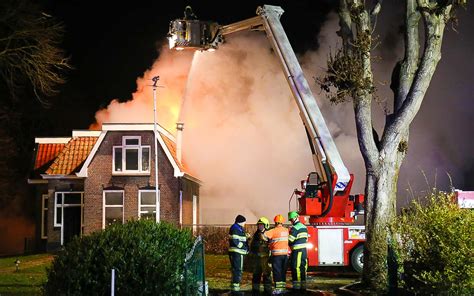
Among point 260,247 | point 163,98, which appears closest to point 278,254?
point 260,247

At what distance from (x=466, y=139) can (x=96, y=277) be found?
24.0 m

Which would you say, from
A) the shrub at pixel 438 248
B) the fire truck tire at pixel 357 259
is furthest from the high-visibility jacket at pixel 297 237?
the fire truck tire at pixel 357 259

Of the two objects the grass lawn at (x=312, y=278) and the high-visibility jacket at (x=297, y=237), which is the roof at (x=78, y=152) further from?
the high-visibility jacket at (x=297, y=237)

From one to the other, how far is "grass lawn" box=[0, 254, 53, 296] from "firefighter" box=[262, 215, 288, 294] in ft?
14.6

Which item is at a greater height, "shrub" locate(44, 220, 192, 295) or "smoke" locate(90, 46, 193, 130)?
"smoke" locate(90, 46, 193, 130)

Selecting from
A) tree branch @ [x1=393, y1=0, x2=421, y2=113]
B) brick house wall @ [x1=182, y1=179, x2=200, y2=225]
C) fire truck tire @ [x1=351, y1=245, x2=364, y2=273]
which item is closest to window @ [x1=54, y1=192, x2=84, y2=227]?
brick house wall @ [x1=182, y1=179, x2=200, y2=225]

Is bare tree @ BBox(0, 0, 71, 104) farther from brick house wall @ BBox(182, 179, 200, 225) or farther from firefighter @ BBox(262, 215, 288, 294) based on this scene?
brick house wall @ BBox(182, 179, 200, 225)

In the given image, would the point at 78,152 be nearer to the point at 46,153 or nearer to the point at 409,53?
the point at 46,153

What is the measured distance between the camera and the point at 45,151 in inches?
1316

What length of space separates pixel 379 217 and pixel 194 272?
15.8 ft

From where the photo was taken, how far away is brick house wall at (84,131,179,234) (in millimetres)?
30188

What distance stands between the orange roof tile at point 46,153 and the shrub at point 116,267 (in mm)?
24500

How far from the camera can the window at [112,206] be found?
99.3 feet

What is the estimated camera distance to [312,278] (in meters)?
17.4
